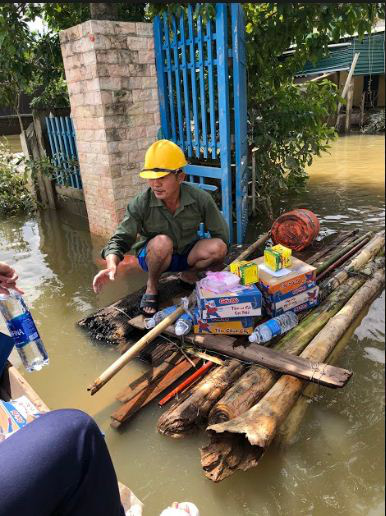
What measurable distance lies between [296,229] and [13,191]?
205 inches

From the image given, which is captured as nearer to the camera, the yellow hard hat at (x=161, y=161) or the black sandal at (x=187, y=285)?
the yellow hard hat at (x=161, y=161)

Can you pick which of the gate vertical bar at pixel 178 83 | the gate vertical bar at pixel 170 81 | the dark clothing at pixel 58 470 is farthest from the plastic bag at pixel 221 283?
the gate vertical bar at pixel 170 81

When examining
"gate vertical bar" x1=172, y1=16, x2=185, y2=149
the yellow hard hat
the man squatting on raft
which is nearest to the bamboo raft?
the man squatting on raft

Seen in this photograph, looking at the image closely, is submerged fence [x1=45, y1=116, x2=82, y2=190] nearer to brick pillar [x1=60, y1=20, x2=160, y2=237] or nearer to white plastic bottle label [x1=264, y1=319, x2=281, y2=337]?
brick pillar [x1=60, y1=20, x2=160, y2=237]

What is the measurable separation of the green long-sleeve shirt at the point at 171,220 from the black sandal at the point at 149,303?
0.44 meters

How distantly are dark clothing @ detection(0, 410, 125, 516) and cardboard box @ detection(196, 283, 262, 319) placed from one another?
5.21 ft

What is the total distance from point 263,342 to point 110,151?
3.05 metres

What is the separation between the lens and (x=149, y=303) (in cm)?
→ 353

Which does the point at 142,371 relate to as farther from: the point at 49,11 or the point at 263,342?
the point at 49,11

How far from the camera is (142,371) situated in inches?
118

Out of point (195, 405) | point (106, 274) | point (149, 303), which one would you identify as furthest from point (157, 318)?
point (195, 405)

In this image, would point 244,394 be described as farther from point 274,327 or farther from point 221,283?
point 221,283

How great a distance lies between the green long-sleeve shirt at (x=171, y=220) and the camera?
353cm

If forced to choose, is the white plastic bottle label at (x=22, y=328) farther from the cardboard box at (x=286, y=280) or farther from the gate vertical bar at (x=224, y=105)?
the gate vertical bar at (x=224, y=105)
